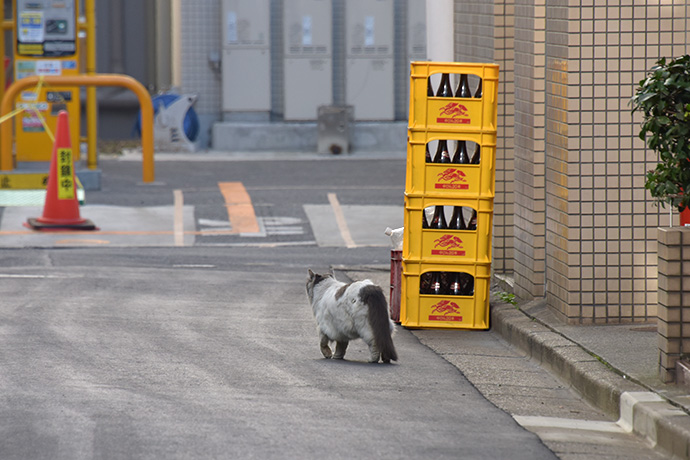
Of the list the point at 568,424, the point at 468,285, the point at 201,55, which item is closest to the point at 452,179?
the point at 468,285

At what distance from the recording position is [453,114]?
27.8 ft

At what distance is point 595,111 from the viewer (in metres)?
7.79

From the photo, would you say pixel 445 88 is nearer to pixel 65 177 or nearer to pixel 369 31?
pixel 65 177

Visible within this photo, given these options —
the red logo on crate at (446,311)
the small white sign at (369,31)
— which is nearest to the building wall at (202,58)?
the small white sign at (369,31)

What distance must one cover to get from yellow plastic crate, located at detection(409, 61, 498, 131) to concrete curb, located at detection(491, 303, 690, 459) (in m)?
1.32

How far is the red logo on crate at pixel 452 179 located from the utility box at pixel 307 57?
12988 millimetres

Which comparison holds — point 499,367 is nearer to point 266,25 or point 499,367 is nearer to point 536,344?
point 536,344

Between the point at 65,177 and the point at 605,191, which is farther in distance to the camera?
the point at 65,177

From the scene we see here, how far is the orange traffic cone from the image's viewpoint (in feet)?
45.4

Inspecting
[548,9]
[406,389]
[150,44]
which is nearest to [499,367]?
[406,389]

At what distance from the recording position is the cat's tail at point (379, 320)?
731 cm

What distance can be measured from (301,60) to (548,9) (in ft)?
44.1

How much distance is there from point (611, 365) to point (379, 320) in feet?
4.55

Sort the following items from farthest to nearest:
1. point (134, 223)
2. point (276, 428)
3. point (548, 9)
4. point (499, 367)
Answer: point (134, 223) < point (548, 9) < point (499, 367) < point (276, 428)
